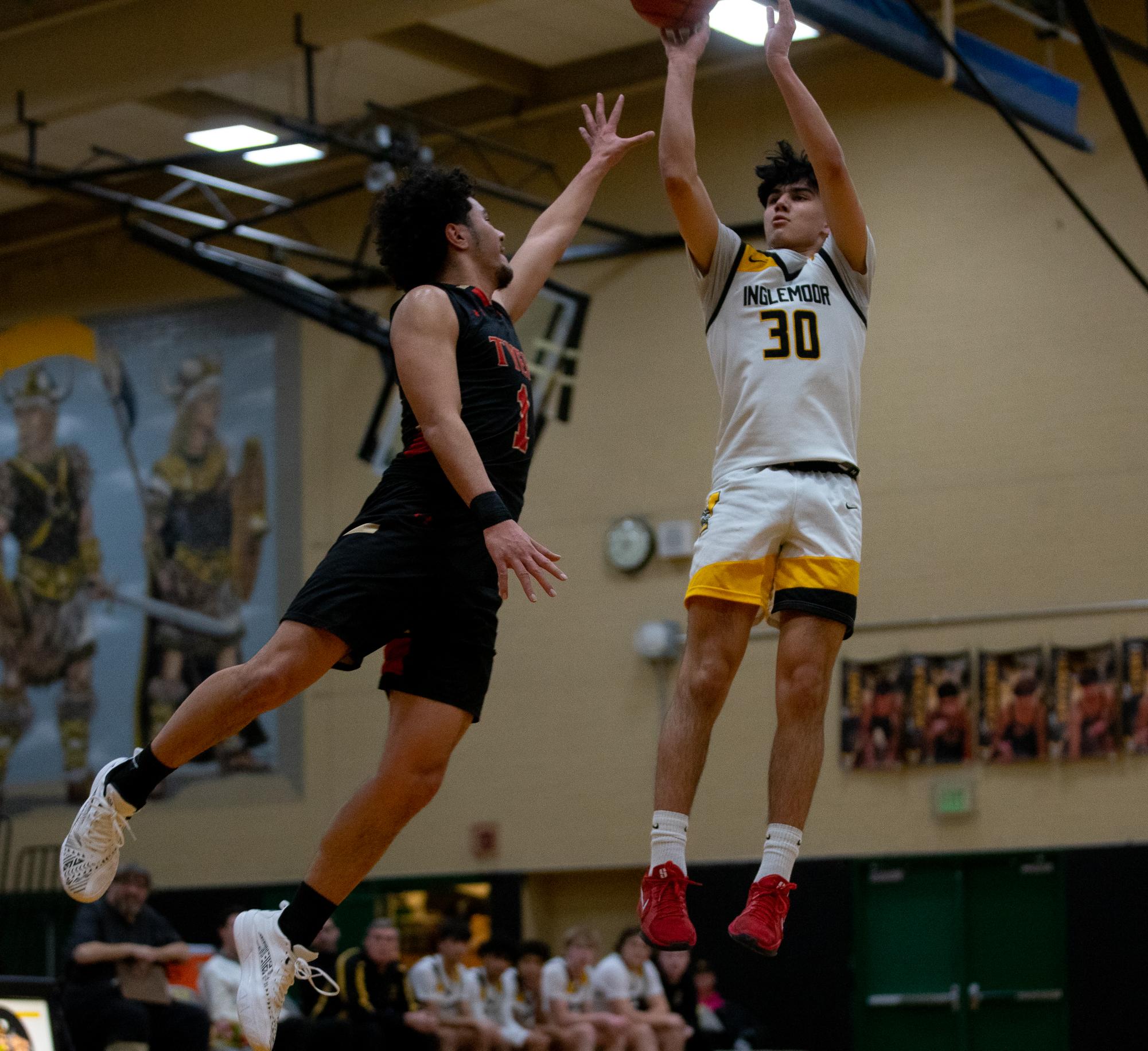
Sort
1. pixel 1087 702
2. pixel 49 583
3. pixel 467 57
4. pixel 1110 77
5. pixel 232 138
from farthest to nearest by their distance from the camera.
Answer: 1. pixel 49 583
2. pixel 467 57
3. pixel 232 138
4. pixel 1087 702
5. pixel 1110 77

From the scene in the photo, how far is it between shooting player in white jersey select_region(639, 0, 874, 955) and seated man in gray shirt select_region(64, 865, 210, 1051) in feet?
18.2

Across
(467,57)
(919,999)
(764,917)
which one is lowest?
(919,999)

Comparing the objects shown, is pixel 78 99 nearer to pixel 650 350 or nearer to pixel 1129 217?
pixel 650 350

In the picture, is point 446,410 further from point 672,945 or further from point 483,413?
point 672,945

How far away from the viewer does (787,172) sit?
206 inches

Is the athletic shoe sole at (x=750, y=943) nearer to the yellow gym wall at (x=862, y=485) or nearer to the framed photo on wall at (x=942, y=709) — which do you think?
the yellow gym wall at (x=862, y=485)

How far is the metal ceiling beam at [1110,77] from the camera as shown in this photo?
719cm

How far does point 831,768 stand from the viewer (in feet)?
44.8

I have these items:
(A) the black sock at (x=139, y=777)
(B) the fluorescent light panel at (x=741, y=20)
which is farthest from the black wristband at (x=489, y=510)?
(B) the fluorescent light panel at (x=741, y=20)

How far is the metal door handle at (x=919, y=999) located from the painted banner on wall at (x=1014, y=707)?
1832 millimetres

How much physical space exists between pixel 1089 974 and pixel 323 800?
6958mm

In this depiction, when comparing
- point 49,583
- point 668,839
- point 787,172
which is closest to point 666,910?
point 668,839

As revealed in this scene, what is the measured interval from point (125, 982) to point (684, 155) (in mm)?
6588

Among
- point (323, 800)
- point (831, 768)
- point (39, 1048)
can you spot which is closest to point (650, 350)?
point (831, 768)
